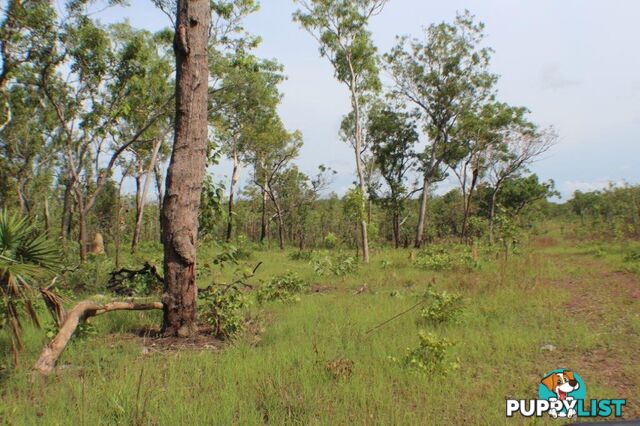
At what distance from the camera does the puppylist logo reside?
3.37 metres

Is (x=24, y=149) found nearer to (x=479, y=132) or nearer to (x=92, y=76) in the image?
(x=92, y=76)

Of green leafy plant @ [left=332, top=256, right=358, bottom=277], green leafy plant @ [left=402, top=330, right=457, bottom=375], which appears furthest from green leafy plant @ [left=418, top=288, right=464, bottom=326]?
green leafy plant @ [left=332, top=256, right=358, bottom=277]

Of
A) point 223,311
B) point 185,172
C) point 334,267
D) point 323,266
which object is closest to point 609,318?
point 223,311

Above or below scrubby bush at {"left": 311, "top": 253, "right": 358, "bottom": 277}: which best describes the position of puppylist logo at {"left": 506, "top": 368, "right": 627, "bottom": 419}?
below

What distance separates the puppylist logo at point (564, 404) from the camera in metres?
3.37

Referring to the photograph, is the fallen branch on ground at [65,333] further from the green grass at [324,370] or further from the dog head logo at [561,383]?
the dog head logo at [561,383]

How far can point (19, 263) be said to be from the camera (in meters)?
3.88

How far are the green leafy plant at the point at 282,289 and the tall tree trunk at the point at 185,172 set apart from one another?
269 cm

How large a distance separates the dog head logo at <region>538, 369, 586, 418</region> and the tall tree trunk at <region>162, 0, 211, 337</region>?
169 inches

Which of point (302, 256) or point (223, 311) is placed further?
point (302, 256)

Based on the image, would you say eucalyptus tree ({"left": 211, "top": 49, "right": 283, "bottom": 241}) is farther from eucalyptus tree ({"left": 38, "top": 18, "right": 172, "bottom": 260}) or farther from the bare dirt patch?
the bare dirt patch

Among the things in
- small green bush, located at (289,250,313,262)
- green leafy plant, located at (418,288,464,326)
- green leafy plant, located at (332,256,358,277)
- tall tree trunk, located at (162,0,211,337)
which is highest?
tall tree trunk, located at (162,0,211,337)

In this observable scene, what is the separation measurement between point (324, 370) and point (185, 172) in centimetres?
324

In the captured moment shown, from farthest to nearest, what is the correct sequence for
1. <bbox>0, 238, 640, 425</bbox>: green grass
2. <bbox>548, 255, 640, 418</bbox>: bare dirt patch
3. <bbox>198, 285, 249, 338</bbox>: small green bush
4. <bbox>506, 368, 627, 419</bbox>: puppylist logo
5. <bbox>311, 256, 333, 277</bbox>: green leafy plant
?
1. <bbox>311, 256, 333, 277</bbox>: green leafy plant
2. <bbox>198, 285, 249, 338</bbox>: small green bush
3. <bbox>548, 255, 640, 418</bbox>: bare dirt patch
4. <bbox>506, 368, 627, 419</bbox>: puppylist logo
5. <bbox>0, 238, 640, 425</bbox>: green grass
